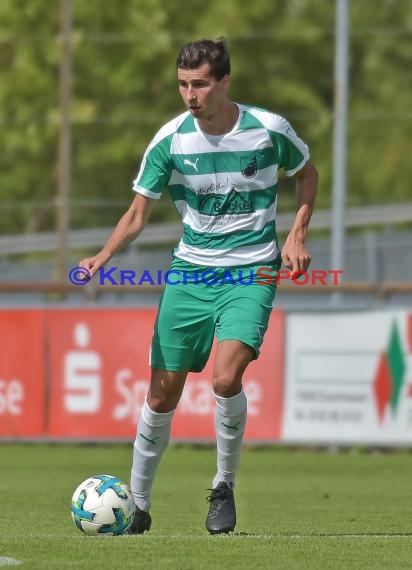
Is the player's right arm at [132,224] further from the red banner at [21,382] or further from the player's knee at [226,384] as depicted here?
the red banner at [21,382]

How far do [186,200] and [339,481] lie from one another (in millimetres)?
4700

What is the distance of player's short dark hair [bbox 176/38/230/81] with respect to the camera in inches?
298

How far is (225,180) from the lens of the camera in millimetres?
7738

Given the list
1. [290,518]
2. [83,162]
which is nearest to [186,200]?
[290,518]

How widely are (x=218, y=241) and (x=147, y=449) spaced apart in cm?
115

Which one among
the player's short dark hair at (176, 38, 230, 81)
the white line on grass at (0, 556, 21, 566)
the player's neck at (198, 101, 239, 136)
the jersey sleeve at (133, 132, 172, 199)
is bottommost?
the white line on grass at (0, 556, 21, 566)

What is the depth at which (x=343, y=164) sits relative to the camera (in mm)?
Result: 18078

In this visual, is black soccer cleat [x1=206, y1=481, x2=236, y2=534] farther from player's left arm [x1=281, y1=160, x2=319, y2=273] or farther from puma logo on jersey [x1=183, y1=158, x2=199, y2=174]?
puma logo on jersey [x1=183, y1=158, x2=199, y2=174]

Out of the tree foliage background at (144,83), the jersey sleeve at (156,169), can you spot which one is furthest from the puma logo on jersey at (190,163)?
the tree foliage background at (144,83)

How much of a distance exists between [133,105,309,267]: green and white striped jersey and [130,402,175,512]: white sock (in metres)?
0.84

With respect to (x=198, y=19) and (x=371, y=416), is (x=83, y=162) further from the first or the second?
(x=371, y=416)

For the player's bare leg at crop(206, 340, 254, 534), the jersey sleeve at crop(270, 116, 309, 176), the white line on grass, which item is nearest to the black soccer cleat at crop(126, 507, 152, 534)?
the player's bare leg at crop(206, 340, 254, 534)

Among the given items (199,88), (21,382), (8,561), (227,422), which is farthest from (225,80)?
(21,382)

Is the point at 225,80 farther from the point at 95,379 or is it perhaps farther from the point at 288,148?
the point at 95,379
